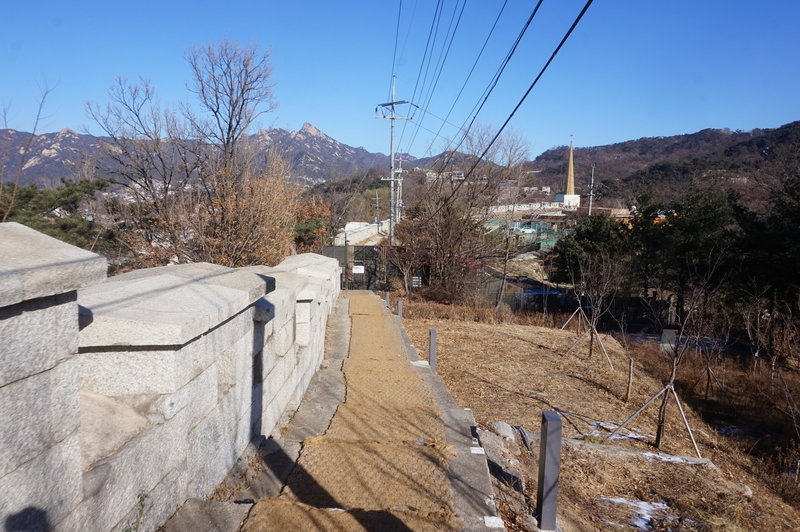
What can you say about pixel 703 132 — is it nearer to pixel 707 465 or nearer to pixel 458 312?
pixel 458 312

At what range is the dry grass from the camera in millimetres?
5980

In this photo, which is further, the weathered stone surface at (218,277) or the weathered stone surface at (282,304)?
the weathered stone surface at (282,304)

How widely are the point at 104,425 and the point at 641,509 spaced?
17.7 ft

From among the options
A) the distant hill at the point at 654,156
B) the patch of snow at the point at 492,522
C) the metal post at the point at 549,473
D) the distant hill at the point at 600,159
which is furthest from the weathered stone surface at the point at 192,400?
the distant hill at the point at 654,156

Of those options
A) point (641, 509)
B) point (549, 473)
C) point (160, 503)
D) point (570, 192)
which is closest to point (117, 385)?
point (160, 503)

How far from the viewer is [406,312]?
20641 mm

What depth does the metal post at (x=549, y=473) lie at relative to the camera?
4.07 m

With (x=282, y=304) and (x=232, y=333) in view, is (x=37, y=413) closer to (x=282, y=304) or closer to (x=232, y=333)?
(x=232, y=333)

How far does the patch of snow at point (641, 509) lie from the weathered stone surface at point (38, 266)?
17.1ft

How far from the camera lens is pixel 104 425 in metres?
2.47

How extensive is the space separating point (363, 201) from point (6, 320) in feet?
223

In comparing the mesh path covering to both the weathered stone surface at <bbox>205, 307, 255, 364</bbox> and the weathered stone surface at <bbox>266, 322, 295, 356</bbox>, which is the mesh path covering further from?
the weathered stone surface at <bbox>205, 307, 255, 364</bbox>

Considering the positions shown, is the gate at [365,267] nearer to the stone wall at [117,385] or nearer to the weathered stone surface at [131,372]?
the stone wall at [117,385]

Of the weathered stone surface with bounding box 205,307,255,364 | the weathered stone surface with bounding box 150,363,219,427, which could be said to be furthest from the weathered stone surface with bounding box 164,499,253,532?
the weathered stone surface with bounding box 205,307,255,364
